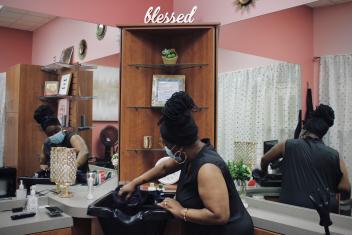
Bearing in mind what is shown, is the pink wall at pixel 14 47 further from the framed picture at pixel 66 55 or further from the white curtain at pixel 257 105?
the white curtain at pixel 257 105

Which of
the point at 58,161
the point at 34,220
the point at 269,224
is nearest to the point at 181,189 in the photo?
the point at 269,224

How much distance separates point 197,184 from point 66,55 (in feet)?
5.87

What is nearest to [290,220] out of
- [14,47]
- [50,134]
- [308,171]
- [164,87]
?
[308,171]

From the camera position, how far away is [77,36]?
3.07m

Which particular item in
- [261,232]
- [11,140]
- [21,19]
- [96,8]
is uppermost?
[96,8]

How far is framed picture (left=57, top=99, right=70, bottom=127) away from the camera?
275 centimetres

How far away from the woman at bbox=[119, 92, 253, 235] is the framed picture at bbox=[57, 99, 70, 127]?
1.28m

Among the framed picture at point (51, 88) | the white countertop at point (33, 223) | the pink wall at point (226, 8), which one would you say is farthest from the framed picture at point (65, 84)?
the pink wall at point (226, 8)

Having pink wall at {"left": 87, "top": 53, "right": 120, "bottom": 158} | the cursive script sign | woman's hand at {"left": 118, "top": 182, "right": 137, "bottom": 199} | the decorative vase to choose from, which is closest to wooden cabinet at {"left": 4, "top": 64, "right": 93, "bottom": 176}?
the decorative vase

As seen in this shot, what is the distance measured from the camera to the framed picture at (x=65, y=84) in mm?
2754

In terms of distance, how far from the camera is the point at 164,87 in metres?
2.90

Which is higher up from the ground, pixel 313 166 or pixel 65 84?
pixel 65 84

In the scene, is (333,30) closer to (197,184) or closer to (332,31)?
(332,31)

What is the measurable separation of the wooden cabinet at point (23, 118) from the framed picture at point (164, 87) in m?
0.83
